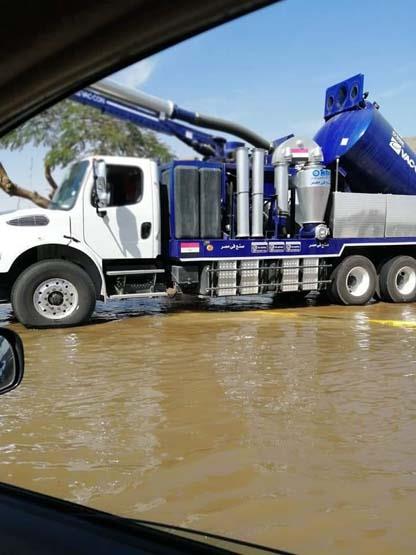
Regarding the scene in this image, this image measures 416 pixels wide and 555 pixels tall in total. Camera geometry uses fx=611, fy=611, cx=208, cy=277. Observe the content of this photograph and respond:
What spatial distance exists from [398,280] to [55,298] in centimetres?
697

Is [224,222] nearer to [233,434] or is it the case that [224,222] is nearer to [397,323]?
[397,323]

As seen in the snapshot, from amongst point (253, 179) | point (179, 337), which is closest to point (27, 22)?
point (179, 337)

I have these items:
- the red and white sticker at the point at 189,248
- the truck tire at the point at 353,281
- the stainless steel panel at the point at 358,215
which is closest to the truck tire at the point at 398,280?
the truck tire at the point at 353,281

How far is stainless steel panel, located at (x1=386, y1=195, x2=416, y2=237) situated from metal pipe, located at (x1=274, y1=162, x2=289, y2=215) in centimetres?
229

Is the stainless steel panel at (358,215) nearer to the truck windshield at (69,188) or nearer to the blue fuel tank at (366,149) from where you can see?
the blue fuel tank at (366,149)

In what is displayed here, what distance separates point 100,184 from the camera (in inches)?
363

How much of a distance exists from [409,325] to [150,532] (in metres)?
8.49

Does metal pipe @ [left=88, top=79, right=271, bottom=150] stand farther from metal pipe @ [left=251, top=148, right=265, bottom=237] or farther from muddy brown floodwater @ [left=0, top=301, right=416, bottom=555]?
muddy brown floodwater @ [left=0, top=301, right=416, bottom=555]

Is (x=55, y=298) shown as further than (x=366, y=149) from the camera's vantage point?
No

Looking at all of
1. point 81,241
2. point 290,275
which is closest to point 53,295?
point 81,241

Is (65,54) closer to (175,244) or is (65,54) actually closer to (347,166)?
(175,244)

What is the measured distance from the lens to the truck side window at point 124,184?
9.70 meters

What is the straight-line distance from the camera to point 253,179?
10625mm

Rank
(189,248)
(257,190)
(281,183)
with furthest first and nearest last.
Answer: (281,183)
(257,190)
(189,248)
